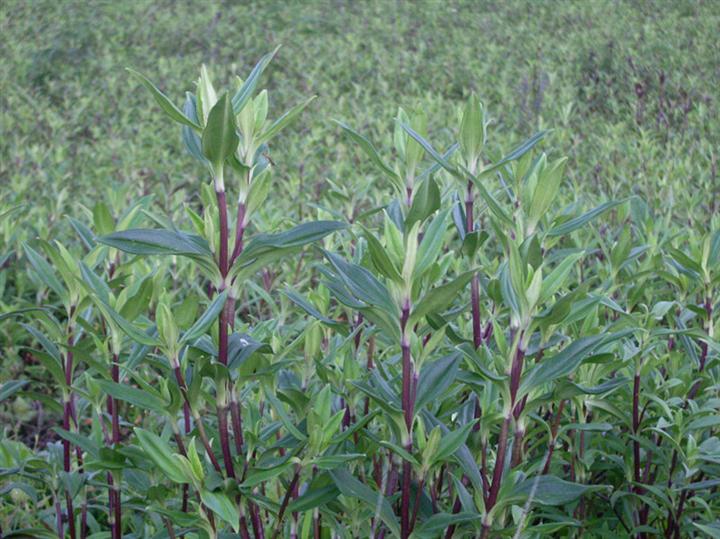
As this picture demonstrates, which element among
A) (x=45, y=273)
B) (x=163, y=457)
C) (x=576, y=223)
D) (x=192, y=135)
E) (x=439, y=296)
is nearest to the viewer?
(x=439, y=296)

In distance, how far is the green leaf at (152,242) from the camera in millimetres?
1325

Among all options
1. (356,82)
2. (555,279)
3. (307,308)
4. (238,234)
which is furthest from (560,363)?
(356,82)

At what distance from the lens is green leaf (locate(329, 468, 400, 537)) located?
4.71ft

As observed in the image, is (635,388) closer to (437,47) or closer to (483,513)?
(483,513)

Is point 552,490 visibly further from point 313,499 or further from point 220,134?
point 220,134

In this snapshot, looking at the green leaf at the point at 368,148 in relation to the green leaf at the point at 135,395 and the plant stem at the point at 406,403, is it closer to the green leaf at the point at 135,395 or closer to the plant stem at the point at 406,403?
the plant stem at the point at 406,403

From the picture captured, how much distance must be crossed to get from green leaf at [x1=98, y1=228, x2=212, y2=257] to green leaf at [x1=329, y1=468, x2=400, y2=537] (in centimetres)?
44

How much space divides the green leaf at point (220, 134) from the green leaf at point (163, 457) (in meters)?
0.46

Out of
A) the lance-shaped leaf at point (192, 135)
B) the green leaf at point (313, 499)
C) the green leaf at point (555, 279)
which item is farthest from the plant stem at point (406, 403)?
the lance-shaped leaf at point (192, 135)

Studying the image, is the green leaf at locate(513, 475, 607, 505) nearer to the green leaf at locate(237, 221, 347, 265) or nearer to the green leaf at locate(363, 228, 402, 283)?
the green leaf at locate(363, 228, 402, 283)

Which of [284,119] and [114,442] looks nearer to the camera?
[284,119]

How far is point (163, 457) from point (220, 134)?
1.75 feet

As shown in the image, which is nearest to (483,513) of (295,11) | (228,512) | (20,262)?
(228,512)

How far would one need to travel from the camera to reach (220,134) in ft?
4.25
